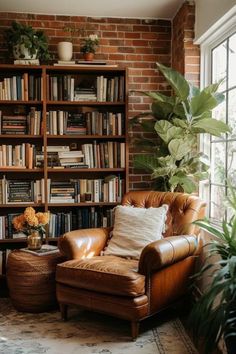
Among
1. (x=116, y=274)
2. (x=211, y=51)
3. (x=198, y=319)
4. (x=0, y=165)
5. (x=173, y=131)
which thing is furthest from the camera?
(x=0, y=165)

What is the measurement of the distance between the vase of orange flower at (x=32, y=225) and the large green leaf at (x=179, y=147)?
1.17 m

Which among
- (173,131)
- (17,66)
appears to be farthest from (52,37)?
(173,131)

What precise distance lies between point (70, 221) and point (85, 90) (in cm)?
125

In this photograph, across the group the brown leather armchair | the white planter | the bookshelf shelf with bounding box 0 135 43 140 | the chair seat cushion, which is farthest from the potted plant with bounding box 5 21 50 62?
the chair seat cushion

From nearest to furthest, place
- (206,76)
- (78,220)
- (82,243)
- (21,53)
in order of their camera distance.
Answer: (82,243), (206,76), (21,53), (78,220)

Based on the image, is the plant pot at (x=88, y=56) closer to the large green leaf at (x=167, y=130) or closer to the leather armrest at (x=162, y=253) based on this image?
the large green leaf at (x=167, y=130)

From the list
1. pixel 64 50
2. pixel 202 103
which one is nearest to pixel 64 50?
pixel 64 50

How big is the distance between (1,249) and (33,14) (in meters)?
2.29

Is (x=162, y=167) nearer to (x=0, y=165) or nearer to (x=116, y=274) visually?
(x=116, y=274)

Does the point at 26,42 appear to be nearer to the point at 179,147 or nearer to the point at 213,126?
the point at 179,147

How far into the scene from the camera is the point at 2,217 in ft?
12.7

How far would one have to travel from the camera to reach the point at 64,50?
3.91 metres

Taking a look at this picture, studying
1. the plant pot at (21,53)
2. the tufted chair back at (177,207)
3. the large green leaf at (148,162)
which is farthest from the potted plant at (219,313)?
the plant pot at (21,53)

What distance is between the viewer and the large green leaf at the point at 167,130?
339 cm
